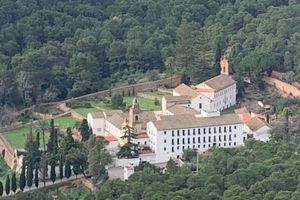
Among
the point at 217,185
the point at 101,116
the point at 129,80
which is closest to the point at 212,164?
the point at 217,185

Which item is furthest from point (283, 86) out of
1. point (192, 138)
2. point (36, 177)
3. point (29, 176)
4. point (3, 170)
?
point (29, 176)

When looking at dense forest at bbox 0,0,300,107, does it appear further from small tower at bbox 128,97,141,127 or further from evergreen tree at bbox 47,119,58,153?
evergreen tree at bbox 47,119,58,153

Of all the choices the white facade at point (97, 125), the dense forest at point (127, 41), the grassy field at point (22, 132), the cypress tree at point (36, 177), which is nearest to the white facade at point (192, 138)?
the white facade at point (97, 125)

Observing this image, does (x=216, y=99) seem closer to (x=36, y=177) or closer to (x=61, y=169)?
(x=61, y=169)

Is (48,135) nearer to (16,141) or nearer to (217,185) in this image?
(16,141)

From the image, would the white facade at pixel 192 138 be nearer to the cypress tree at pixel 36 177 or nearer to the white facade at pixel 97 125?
the white facade at pixel 97 125

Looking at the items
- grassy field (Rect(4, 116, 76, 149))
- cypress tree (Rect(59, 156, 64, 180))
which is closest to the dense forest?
grassy field (Rect(4, 116, 76, 149))
